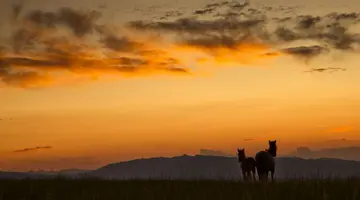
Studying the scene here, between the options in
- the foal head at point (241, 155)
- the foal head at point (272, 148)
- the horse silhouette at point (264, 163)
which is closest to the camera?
the horse silhouette at point (264, 163)

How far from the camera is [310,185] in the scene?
42.3 ft

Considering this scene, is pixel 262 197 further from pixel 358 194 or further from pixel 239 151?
pixel 239 151

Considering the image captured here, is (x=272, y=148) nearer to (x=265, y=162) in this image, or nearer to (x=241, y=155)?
(x=265, y=162)

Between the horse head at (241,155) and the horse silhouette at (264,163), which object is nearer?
the horse silhouette at (264,163)

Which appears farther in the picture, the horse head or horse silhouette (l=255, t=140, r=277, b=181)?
the horse head

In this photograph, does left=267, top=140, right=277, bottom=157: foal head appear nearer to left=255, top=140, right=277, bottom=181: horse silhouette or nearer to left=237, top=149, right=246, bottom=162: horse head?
left=255, top=140, right=277, bottom=181: horse silhouette

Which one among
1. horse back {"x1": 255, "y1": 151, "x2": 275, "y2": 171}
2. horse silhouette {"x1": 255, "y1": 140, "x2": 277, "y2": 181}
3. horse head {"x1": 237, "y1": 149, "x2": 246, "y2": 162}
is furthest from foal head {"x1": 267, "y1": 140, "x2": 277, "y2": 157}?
horse head {"x1": 237, "y1": 149, "x2": 246, "y2": 162}

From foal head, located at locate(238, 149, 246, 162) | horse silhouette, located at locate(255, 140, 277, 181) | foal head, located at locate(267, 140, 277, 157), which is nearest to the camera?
horse silhouette, located at locate(255, 140, 277, 181)

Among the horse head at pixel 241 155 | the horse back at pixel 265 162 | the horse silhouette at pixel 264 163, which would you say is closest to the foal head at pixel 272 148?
the horse silhouette at pixel 264 163

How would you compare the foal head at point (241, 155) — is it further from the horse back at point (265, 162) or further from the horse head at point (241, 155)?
the horse back at point (265, 162)

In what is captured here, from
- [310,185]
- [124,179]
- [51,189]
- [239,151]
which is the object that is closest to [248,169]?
[239,151]

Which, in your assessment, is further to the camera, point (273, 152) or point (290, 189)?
point (273, 152)

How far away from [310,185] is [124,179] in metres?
10.7

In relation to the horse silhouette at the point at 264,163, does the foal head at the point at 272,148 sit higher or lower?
higher
